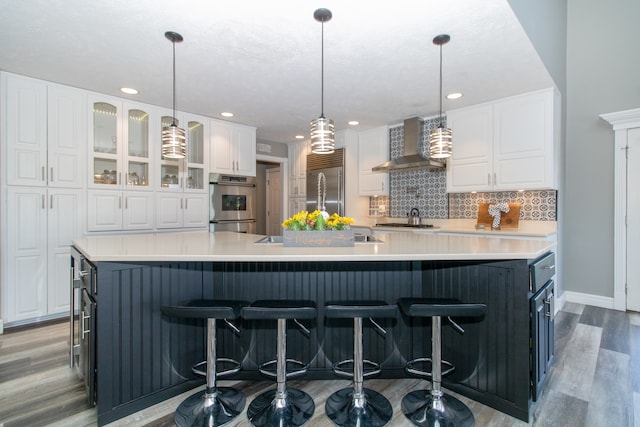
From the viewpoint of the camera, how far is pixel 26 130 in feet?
10.3

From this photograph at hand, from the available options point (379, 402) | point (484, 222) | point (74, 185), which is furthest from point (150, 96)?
point (484, 222)

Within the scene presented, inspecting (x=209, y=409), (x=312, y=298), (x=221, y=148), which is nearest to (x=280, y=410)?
(x=209, y=409)

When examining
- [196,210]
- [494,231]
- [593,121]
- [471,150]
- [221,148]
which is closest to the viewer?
[494,231]

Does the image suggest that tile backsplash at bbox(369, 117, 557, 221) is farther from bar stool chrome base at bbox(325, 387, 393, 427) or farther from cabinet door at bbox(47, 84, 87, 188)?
cabinet door at bbox(47, 84, 87, 188)

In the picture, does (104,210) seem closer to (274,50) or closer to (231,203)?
(231,203)

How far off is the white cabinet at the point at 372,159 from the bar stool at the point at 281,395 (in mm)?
3421

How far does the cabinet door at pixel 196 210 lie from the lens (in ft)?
14.3

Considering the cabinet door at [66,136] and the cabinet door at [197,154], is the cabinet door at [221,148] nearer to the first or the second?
the cabinet door at [197,154]

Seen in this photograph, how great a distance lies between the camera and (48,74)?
3092mm

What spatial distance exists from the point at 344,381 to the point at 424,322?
2.16 feet

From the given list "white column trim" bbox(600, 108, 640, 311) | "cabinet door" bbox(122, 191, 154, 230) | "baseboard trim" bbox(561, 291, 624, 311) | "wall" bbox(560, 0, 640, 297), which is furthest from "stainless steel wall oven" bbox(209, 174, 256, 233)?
"white column trim" bbox(600, 108, 640, 311)

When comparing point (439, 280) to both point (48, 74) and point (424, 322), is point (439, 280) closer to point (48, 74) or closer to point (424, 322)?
point (424, 322)

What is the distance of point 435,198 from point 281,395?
3521 mm

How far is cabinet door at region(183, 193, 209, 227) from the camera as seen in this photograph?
4.34m
